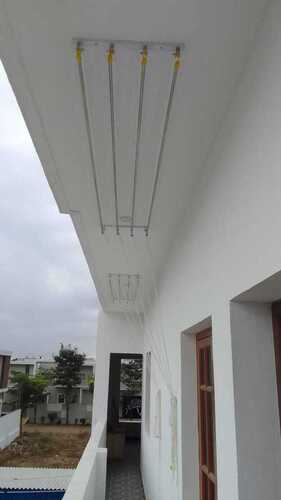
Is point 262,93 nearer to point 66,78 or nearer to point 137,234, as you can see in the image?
point 66,78

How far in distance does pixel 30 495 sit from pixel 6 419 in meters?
9.23

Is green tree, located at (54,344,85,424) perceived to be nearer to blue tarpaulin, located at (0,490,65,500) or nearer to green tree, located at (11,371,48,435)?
green tree, located at (11,371,48,435)

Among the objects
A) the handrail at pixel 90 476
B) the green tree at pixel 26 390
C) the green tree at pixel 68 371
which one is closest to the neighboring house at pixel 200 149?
the handrail at pixel 90 476

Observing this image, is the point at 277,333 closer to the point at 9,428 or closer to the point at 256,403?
the point at 256,403

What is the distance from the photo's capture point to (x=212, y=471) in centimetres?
205

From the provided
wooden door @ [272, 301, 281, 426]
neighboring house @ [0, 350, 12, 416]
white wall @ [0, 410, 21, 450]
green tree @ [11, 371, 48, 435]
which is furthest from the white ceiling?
green tree @ [11, 371, 48, 435]

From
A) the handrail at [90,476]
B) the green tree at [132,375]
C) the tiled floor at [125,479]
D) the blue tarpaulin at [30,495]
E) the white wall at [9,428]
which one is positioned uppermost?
the green tree at [132,375]

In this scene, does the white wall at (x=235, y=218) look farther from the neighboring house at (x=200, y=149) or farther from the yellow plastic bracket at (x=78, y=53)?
the yellow plastic bracket at (x=78, y=53)

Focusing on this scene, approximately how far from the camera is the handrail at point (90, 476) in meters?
2.71

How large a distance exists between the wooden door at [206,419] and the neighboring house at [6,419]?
14058mm

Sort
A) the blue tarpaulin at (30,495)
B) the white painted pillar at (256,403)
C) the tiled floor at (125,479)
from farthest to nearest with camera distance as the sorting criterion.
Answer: the blue tarpaulin at (30,495) < the tiled floor at (125,479) < the white painted pillar at (256,403)

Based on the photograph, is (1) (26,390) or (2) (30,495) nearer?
(2) (30,495)

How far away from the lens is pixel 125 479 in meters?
5.67

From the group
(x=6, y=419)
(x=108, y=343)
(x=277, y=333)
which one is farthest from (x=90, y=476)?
(x=6, y=419)
